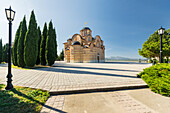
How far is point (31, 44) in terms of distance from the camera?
1233cm

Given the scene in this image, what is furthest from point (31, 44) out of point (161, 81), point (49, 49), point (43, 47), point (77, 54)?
point (77, 54)

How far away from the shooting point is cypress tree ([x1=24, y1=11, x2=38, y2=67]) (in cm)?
1196

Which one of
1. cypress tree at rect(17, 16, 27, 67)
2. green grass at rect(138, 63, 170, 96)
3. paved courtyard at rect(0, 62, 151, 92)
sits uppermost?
cypress tree at rect(17, 16, 27, 67)

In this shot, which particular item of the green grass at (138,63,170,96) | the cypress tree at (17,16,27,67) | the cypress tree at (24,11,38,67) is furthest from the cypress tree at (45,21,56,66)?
the green grass at (138,63,170,96)

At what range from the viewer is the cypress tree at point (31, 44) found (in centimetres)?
1196

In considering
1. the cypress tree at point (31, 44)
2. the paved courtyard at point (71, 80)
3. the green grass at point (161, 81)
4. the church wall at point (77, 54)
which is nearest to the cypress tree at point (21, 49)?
the cypress tree at point (31, 44)

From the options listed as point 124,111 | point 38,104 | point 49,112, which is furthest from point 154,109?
point 38,104

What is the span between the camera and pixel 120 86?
413cm

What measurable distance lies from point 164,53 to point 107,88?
856 inches

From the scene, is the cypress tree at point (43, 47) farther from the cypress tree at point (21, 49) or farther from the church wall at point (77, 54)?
the church wall at point (77, 54)

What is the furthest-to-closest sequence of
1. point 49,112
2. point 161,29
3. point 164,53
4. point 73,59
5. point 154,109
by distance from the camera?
point 73,59
point 164,53
point 161,29
point 154,109
point 49,112

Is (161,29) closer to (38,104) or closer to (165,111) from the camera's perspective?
(165,111)

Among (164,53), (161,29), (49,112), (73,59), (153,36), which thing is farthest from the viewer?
(73,59)

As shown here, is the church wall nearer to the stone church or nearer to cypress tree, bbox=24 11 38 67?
the stone church
